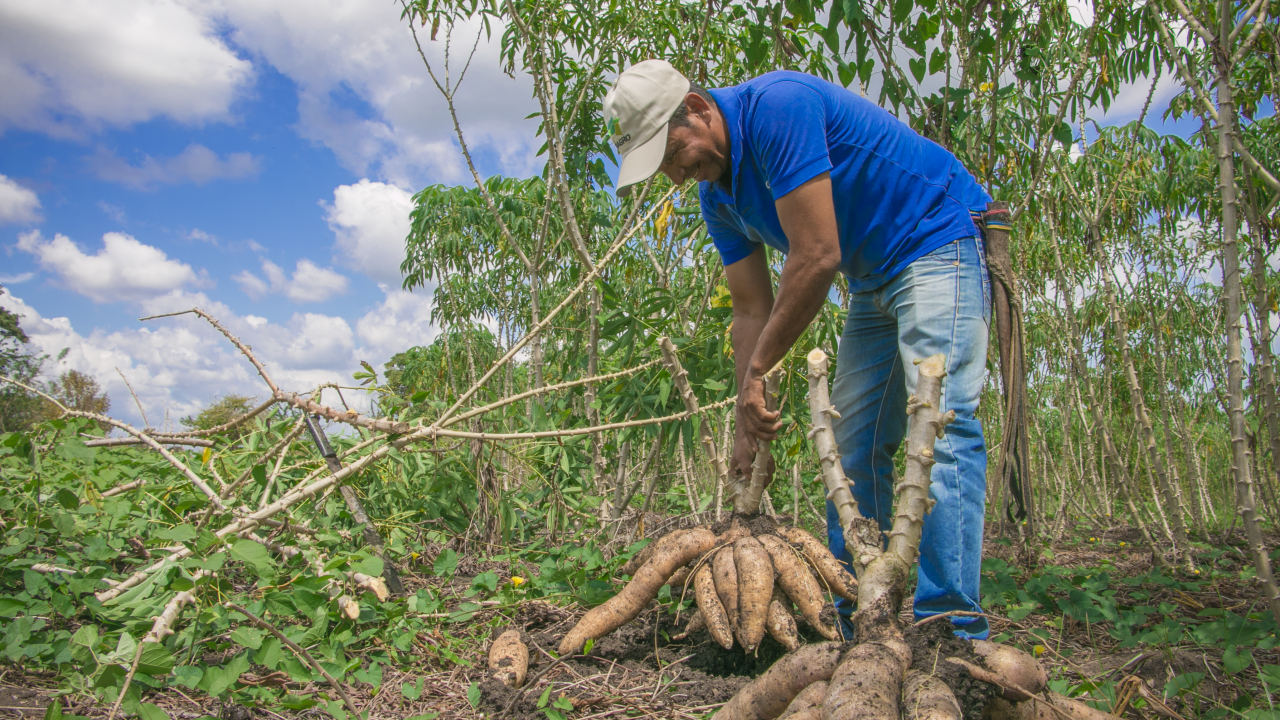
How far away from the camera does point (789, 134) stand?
63.9 inches

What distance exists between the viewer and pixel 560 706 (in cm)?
158

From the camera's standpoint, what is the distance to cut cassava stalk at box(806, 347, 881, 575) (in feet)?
4.46

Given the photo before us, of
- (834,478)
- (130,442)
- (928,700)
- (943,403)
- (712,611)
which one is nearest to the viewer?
(928,700)

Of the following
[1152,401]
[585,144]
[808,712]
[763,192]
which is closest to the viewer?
[808,712]

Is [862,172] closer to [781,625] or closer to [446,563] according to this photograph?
[781,625]

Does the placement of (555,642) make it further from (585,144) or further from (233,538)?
(585,144)

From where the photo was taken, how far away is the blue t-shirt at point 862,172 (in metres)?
1.70

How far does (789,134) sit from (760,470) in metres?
0.91

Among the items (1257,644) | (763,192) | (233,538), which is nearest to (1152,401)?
(1257,644)

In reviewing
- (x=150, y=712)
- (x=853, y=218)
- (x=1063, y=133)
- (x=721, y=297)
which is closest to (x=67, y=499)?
(x=150, y=712)

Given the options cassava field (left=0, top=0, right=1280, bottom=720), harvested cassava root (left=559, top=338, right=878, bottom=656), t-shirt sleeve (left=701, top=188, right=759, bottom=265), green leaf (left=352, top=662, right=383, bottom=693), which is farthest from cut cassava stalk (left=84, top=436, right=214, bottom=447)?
t-shirt sleeve (left=701, top=188, right=759, bottom=265)

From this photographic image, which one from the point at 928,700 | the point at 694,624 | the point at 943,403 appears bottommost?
the point at 694,624

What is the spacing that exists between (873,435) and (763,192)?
80 cm

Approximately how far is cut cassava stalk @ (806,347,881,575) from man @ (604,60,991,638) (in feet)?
0.82
